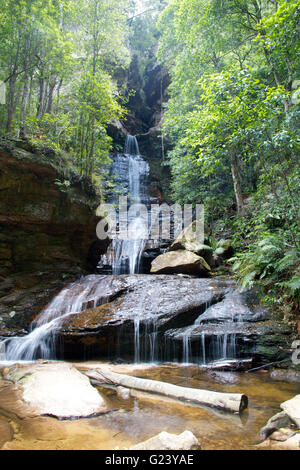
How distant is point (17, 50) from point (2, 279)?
7.02m

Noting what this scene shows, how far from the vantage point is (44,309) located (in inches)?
286

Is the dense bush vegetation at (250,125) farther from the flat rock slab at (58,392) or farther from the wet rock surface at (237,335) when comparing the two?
the flat rock slab at (58,392)

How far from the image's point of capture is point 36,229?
27.4ft

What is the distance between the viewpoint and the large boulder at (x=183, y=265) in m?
9.01

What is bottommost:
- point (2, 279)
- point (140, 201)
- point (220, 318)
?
point (220, 318)

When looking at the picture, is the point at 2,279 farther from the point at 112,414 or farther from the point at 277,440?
the point at 277,440

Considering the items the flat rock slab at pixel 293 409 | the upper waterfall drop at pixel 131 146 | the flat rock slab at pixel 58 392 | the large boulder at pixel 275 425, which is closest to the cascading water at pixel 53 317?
the flat rock slab at pixel 58 392

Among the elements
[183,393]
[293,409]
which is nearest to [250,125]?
[293,409]

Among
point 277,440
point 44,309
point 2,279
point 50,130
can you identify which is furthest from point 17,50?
point 277,440

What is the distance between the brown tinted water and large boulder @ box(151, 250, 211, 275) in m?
5.15

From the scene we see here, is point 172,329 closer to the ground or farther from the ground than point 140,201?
closer to the ground

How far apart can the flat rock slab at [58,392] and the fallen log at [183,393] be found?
0.38 metres

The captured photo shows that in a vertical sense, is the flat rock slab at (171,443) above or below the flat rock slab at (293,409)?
above

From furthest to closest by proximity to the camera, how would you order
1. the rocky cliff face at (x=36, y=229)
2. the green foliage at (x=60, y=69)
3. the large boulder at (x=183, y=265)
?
1. the large boulder at (x=183, y=265)
2. the green foliage at (x=60, y=69)
3. the rocky cliff face at (x=36, y=229)
